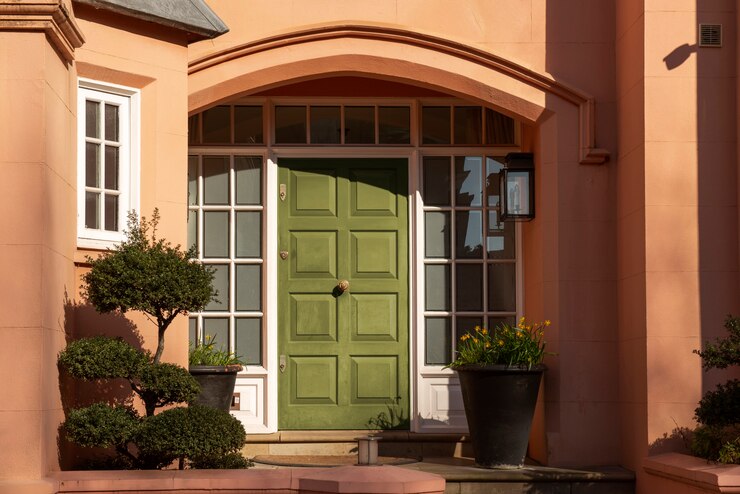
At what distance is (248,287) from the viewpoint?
1016cm

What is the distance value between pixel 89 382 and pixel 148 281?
3.04 feet

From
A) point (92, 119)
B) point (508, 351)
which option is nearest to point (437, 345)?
point (508, 351)

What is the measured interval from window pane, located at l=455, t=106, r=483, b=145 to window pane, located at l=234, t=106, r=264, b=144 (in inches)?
64.9

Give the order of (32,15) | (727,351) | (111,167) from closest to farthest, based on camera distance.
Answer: (32,15) < (727,351) < (111,167)

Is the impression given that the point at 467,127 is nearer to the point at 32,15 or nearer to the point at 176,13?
the point at 176,13

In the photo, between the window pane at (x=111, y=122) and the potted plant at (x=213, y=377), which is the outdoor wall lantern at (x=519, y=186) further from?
the window pane at (x=111, y=122)

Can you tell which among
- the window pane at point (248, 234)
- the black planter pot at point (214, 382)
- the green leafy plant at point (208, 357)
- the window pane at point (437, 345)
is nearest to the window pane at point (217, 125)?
the window pane at point (248, 234)

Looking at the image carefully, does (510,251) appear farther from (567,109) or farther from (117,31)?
(117,31)

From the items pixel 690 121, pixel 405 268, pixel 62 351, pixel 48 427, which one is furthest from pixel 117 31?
pixel 690 121

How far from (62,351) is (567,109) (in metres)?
4.12

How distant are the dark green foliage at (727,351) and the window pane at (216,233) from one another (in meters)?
4.20

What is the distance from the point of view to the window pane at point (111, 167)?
825 centimetres

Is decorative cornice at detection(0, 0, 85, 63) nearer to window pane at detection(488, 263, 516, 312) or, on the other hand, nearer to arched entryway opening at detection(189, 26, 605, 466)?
arched entryway opening at detection(189, 26, 605, 466)

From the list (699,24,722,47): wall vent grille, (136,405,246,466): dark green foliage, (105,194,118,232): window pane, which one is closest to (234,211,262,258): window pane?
(105,194,118,232): window pane
